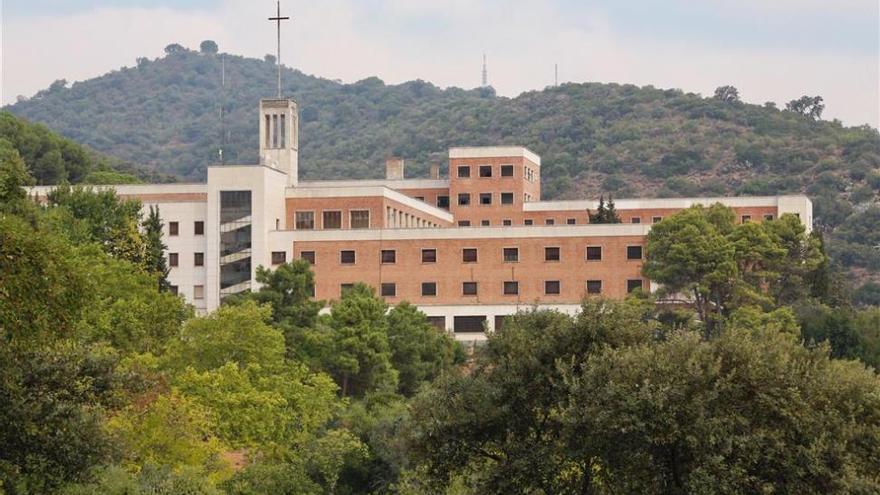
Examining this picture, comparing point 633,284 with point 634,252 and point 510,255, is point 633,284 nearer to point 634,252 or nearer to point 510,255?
point 634,252

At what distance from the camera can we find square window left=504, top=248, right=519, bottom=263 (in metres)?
107

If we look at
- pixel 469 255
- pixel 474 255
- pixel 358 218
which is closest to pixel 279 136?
pixel 358 218

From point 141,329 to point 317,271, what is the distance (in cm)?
3575

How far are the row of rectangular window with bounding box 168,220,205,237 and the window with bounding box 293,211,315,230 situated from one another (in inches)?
215

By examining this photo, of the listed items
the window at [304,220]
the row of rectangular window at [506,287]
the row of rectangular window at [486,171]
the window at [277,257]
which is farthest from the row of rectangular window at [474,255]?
the row of rectangular window at [486,171]

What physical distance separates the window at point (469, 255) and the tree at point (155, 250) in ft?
55.6

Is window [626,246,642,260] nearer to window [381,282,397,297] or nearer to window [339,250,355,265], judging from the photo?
window [381,282,397,297]

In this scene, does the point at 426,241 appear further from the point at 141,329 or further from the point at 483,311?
the point at 141,329

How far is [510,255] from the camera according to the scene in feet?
351

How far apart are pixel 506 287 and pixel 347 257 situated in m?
9.27

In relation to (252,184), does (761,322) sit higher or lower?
lower

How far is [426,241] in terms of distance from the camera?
10719 centimetres

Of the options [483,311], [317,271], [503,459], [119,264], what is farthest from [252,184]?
[503,459]

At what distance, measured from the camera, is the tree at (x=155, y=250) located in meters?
94.2
